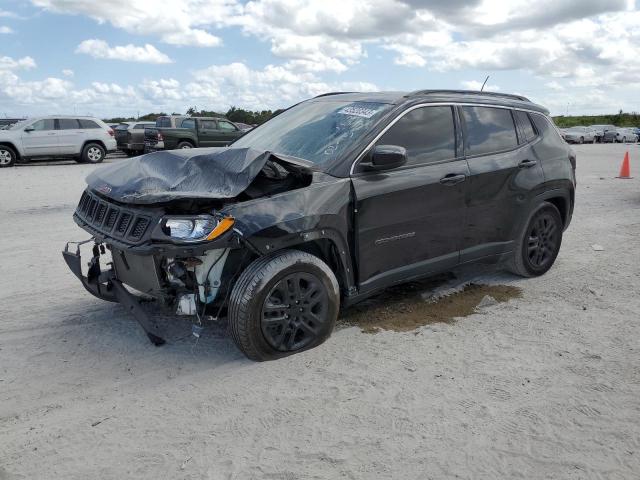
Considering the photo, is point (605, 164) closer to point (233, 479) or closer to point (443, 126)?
point (443, 126)

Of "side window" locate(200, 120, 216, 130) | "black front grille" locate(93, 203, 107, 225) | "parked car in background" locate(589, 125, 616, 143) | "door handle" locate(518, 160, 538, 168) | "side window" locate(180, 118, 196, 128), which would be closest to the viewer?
"black front grille" locate(93, 203, 107, 225)

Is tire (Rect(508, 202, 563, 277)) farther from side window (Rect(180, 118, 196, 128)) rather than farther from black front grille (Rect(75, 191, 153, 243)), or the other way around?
side window (Rect(180, 118, 196, 128))

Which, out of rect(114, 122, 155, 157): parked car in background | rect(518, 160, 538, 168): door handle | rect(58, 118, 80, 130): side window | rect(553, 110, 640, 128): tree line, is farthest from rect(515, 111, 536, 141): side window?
rect(553, 110, 640, 128): tree line

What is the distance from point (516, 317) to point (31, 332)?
3.87 metres

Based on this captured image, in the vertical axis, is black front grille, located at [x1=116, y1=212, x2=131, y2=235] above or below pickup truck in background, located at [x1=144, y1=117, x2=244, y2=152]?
below

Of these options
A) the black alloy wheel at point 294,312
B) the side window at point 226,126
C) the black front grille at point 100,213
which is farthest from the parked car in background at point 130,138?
the black alloy wheel at point 294,312

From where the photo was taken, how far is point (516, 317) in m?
4.82

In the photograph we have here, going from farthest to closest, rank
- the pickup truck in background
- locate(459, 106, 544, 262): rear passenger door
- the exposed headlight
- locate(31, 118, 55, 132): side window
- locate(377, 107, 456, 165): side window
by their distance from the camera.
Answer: the pickup truck in background < locate(31, 118, 55, 132): side window < locate(459, 106, 544, 262): rear passenger door < locate(377, 107, 456, 165): side window < the exposed headlight

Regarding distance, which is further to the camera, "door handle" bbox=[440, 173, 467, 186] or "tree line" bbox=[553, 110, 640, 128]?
"tree line" bbox=[553, 110, 640, 128]

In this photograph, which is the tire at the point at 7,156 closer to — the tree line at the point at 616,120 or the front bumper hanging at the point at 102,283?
the front bumper hanging at the point at 102,283

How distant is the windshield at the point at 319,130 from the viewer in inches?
173

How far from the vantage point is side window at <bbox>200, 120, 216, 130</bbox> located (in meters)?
23.4

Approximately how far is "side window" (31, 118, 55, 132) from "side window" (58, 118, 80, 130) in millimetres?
254

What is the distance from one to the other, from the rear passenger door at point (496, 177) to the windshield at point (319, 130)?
3.28 ft
